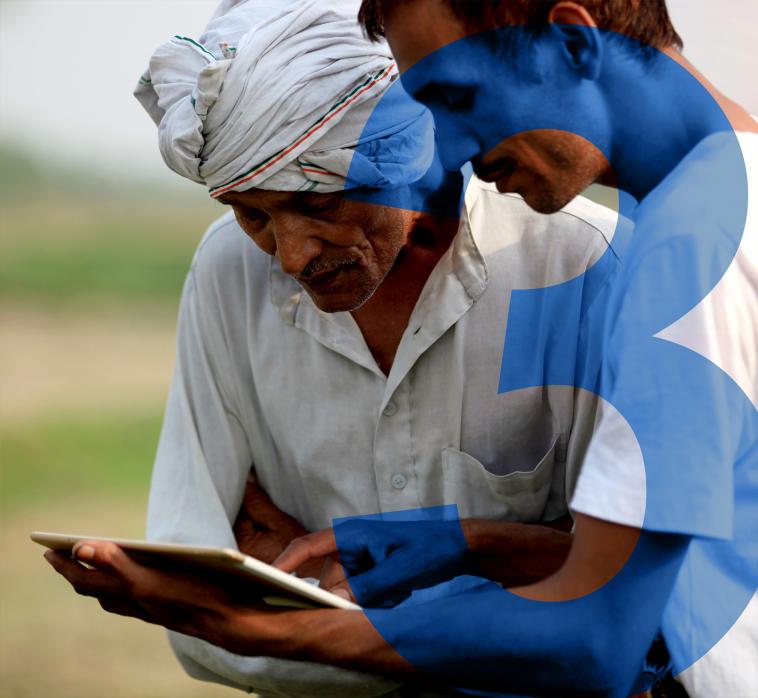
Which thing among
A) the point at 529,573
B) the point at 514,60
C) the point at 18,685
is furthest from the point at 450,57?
the point at 18,685

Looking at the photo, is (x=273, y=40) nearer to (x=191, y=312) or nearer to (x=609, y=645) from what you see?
(x=191, y=312)

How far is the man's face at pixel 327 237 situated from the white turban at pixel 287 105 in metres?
0.05

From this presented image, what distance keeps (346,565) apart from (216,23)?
1088 mm

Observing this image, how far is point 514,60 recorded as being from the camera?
1728mm

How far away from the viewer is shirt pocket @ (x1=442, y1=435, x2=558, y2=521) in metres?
2.34

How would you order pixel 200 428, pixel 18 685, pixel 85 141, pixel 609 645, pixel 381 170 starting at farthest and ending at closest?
pixel 85 141
pixel 18 685
pixel 200 428
pixel 381 170
pixel 609 645

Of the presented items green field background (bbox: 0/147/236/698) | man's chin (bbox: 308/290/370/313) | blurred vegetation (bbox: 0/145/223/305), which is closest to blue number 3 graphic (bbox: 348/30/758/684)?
man's chin (bbox: 308/290/370/313)

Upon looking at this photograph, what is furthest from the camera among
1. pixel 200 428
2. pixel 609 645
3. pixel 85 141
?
pixel 85 141

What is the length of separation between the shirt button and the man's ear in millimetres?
1004

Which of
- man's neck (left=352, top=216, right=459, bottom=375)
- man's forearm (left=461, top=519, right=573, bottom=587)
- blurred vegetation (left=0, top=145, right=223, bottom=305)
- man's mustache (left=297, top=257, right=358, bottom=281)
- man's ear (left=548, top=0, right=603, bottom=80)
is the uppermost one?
man's ear (left=548, top=0, right=603, bottom=80)

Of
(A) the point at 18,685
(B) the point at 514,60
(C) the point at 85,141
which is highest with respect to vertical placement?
(B) the point at 514,60

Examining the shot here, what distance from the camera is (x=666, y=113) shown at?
5.53ft

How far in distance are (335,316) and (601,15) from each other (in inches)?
38.5

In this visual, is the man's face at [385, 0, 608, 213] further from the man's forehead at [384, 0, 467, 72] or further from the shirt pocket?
the shirt pocket
